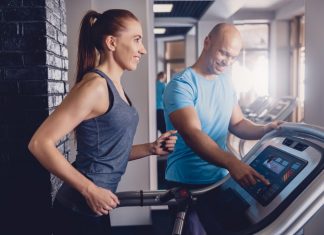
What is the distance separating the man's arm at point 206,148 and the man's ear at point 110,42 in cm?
35

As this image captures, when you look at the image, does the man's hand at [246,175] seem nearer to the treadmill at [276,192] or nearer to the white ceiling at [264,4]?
the treadmill at [276,192]

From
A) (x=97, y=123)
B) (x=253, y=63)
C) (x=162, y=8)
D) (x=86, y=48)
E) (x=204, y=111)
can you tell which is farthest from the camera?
(x=253, y=63)

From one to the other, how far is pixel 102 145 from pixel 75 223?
0.28 metres

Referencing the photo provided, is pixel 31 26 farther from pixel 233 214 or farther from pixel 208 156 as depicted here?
pixel 233 214

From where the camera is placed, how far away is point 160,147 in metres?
1.59

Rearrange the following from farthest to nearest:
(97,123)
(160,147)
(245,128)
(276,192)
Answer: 1. (245,128)
2. (160,147)
3. (97,123)
4. (276,192)

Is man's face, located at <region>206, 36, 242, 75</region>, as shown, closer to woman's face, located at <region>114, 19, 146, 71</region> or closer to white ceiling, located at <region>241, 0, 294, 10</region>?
woman's face, located at <region>114, 19, 146, 71</region>

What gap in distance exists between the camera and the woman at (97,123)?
4.00ft

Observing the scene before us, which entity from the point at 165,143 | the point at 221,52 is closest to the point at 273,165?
the point at 165,143

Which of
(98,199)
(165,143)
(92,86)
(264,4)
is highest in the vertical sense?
(264,4)

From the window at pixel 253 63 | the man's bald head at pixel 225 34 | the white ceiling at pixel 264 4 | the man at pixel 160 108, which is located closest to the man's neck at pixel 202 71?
the man's bald head at pixel 225 34

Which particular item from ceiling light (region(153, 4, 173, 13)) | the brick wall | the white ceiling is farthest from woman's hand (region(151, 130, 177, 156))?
the white ceiling

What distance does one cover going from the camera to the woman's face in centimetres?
138

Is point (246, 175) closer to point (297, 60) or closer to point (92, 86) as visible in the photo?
point (92, 86)
